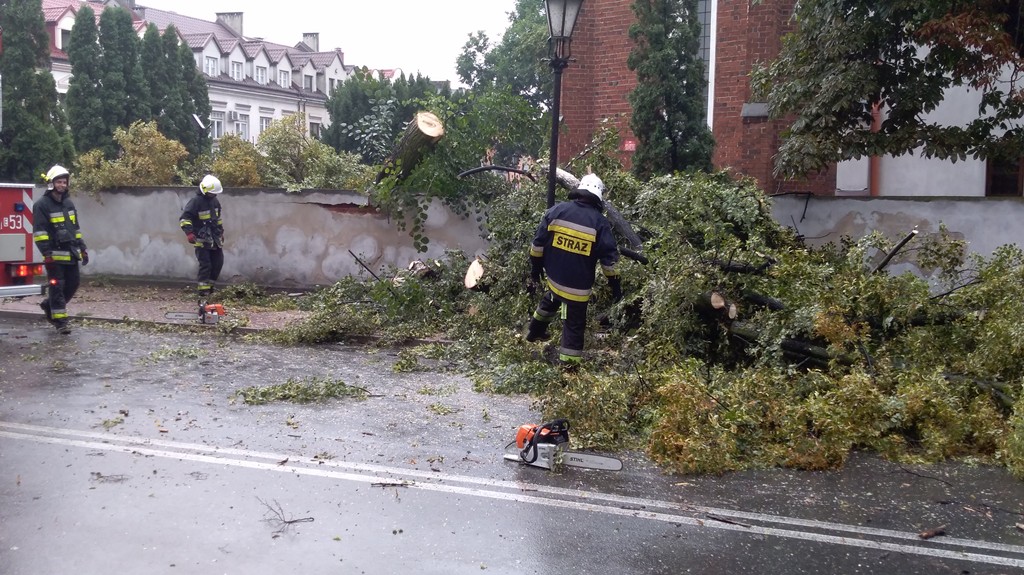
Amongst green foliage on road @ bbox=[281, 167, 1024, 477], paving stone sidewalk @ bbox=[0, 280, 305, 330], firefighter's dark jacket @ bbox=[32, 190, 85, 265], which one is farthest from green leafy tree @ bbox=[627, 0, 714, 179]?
firefighter's dark jacket @ bbox=[32, 190, 85, 265]

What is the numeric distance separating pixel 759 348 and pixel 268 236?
971 centimetres

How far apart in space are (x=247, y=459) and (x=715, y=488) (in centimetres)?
310

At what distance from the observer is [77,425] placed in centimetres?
702

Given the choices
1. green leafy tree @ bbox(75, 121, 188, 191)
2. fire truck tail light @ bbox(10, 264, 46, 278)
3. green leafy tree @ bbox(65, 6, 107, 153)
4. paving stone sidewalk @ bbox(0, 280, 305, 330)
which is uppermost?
green leafy tree @ bbox(65, 6, 107, 153)

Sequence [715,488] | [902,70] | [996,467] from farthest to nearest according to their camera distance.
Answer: [902,70] < [996,467] < [715,488]

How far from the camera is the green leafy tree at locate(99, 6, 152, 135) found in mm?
34531

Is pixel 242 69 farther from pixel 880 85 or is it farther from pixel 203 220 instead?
pixel 880 85

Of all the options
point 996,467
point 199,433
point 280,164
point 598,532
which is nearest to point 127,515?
point 199,433

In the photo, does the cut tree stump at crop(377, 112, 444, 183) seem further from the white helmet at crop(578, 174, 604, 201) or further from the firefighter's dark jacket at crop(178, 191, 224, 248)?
the white helmet at crop(578, 174, 604, 201)

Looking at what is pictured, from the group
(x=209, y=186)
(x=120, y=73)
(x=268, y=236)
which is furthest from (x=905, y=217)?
(x=120, y=73)

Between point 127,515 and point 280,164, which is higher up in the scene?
point 280,164

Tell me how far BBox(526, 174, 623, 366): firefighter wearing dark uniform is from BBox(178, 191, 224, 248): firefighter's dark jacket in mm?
5990

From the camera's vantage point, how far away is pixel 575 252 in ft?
26.3

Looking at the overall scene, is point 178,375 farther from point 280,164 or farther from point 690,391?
point 280,164
